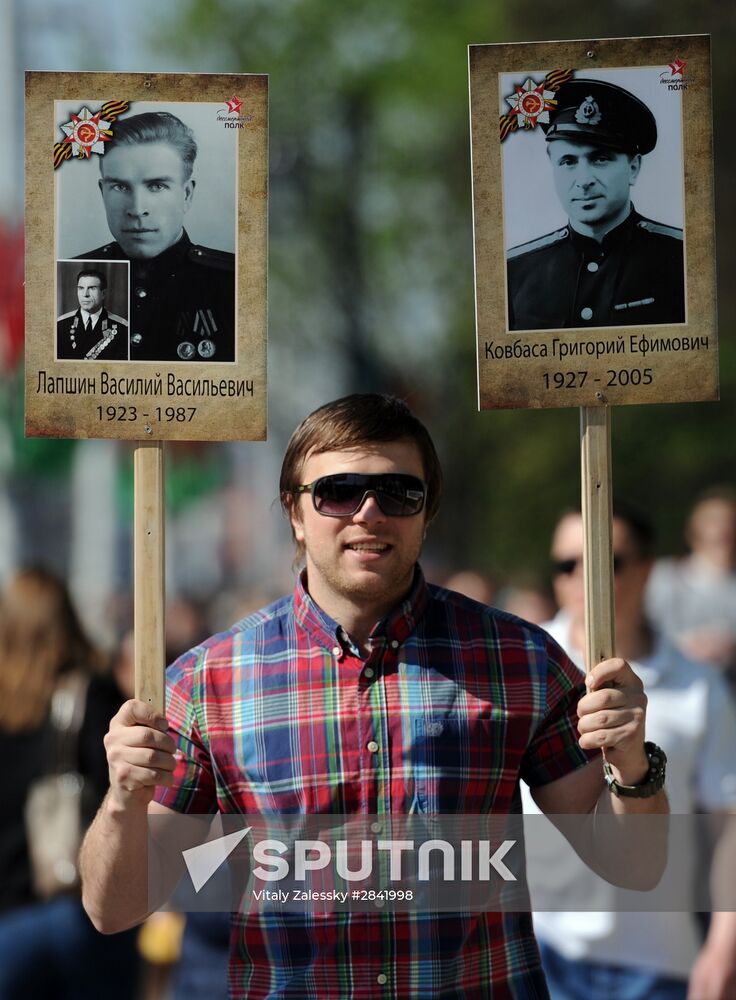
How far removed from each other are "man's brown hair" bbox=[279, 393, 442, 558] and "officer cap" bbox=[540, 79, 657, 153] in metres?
0.65

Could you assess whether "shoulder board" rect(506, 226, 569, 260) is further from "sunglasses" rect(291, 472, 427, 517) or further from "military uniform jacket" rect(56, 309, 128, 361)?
"military uniform jacket" rect(56, 309, 128, 361)

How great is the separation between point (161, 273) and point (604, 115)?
3.17 ft

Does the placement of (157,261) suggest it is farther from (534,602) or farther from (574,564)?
(534,602)

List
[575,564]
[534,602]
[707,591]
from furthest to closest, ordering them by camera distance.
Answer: [707,591] < [534,602] < [575,564]

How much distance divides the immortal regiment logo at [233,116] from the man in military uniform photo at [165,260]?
2.9 inches

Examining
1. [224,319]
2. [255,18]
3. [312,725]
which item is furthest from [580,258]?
[255,18]

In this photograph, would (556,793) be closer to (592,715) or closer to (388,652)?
(592,715)

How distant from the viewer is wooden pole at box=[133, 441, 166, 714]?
3.05 metres

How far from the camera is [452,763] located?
301 centimetres

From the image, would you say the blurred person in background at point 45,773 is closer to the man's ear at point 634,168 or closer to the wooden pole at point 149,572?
the wooden pole at point 149,572

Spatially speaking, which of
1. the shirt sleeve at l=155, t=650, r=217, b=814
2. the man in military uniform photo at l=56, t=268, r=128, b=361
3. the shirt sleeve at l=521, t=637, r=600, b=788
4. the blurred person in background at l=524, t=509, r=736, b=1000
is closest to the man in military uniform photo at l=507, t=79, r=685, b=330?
the shirt sleeve at l=521, t=637, r=600, b=788

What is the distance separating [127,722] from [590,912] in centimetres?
206

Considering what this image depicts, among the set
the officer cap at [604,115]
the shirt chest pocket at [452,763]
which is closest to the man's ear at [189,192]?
the officer cap at [604,115]

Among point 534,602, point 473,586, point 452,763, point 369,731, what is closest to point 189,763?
point 369,731
